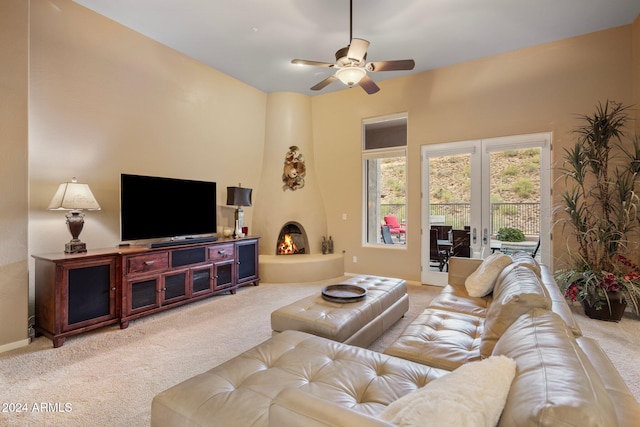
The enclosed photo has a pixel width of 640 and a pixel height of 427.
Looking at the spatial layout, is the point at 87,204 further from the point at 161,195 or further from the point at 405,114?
the point at 405,114

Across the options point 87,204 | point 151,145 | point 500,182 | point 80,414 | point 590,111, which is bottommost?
point 80,414

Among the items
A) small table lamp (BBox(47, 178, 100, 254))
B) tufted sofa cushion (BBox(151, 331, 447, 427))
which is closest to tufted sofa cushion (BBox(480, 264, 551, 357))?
tufted sofa cushion (BBox(151, 331, 447, 427))

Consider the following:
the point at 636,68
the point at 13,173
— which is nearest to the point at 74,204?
the point at 13,173

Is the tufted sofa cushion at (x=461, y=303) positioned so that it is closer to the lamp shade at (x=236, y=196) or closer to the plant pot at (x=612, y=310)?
the plant pot at (x=612, y=310)

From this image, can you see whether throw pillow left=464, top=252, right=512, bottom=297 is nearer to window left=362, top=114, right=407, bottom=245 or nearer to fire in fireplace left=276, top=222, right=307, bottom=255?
window left=362, top=114, right=407, bottom=245

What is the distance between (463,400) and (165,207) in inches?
158

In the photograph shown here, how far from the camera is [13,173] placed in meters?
2.83

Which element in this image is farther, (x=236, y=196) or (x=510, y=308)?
(x=236, y=196)

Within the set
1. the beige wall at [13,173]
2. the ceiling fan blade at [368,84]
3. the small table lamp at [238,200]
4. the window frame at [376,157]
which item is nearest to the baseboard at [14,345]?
the beige wall at [13,173]

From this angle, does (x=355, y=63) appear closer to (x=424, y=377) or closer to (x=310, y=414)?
(x=424, y=377)

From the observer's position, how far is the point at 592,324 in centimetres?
344

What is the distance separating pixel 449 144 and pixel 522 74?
1.32 meters

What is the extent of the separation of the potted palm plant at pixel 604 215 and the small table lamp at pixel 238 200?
4.47m

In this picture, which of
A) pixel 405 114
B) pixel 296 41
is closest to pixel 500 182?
pixel 405 114
